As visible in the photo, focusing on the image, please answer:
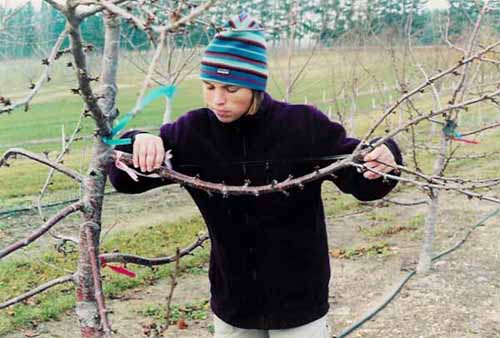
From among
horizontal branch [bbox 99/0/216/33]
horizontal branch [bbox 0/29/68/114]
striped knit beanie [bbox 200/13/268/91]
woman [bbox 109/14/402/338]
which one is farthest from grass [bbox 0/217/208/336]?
horizontal branch [bbox 99/0/216/33]

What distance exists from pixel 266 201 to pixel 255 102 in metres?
0.32

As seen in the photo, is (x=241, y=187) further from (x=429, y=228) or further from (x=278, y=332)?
(x=429, y=228)

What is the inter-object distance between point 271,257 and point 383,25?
444 inches

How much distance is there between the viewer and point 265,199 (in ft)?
6.57

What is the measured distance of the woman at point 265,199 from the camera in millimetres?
1997

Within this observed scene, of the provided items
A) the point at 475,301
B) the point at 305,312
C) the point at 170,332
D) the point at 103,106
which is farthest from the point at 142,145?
the point at 475,301

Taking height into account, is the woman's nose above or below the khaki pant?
above

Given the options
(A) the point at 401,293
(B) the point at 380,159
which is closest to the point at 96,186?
(B) the point at 380,159

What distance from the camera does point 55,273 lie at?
5410 mm

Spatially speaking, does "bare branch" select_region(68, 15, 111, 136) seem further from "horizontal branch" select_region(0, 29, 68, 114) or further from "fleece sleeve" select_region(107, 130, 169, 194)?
"fleece sleeve" select_region(107, 130, 169, 194)

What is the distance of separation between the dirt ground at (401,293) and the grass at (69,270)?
4.8 inches

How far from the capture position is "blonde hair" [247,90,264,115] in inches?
74.9

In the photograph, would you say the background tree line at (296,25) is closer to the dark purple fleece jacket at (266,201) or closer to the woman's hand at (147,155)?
the dark purple fleece jacket at (266,201)

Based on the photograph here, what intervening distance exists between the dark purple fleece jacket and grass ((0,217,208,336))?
2.02m
